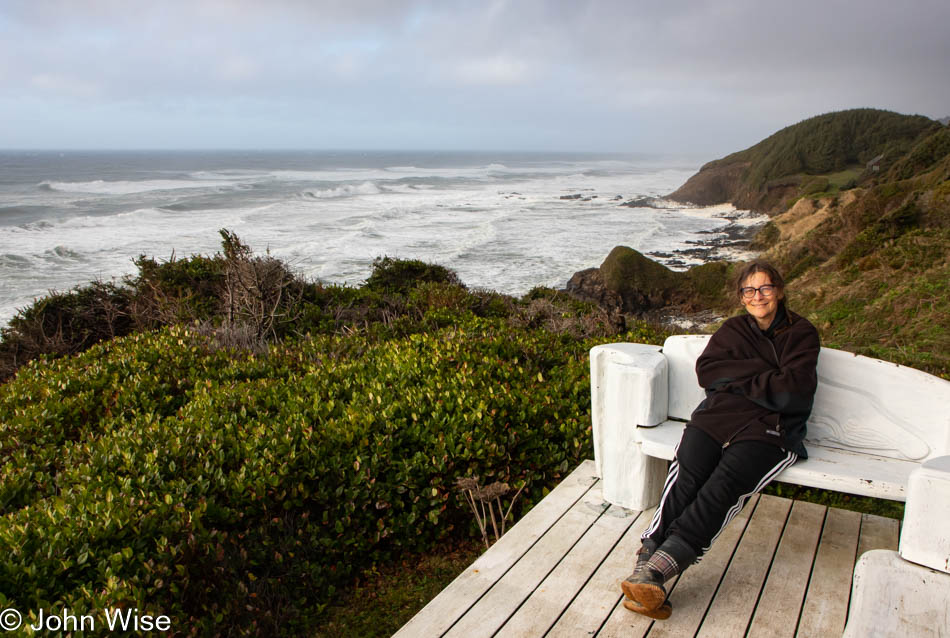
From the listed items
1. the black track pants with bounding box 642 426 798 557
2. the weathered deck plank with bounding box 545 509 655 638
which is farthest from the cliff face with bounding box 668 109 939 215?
the weathered deck plank with bounding box 545 509 655 638

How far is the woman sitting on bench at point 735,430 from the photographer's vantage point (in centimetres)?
253

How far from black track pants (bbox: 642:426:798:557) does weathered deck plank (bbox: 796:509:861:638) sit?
385 mm

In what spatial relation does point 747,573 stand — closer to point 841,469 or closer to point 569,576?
point 841,469

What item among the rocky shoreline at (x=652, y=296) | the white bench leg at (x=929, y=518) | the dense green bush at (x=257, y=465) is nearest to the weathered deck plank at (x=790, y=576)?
the white bench leg at (x=929, y=518)

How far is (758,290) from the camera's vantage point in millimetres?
3031

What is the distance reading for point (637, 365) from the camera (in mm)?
3057

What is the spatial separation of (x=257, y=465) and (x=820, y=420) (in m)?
2.71

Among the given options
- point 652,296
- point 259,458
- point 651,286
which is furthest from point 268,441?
point 651,286

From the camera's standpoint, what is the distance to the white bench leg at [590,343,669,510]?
3.07m

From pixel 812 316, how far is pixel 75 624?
12601 millimetres

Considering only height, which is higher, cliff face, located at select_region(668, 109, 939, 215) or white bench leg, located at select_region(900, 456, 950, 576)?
cliff face, located at select_region(668, 109, 939, 215)

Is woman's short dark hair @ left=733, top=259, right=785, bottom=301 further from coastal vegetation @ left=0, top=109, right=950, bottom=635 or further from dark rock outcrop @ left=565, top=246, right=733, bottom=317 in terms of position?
dark rock outcrop @ left=565, top=246, right=733, bottom=317

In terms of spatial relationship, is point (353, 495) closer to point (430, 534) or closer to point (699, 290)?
point (430, 534)

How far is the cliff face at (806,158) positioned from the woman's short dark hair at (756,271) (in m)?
39.3
